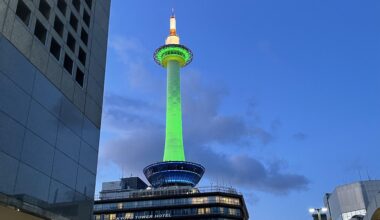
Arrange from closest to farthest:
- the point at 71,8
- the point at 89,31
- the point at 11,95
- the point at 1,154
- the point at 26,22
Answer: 1. the point at 1,154
2. the point at 11,95
3. the point at 26,22
4. the point at 71,8
5. the point at 89,31

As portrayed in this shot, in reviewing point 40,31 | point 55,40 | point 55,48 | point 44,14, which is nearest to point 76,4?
point 44,14

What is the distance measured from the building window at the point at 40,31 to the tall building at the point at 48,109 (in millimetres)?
70

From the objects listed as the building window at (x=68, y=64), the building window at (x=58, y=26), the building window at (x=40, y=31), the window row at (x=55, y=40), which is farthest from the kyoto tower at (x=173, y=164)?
the building window at (x=40, y=31)

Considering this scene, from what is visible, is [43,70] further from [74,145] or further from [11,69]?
[74,145]

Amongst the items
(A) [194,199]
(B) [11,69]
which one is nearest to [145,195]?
(A) [194,199]

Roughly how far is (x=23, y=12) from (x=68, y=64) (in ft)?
18.4

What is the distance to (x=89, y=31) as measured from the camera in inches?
1422

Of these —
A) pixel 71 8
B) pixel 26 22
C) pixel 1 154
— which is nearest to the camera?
pixel 1 154

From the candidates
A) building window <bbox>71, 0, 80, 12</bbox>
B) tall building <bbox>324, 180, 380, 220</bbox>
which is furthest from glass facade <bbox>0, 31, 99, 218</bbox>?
tall building <bbox>324, 180, 380, 220</bbox>

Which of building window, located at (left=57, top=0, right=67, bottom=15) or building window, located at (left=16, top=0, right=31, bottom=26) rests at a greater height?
building window, located at (left=57, top=0, right=67, bottom=15)

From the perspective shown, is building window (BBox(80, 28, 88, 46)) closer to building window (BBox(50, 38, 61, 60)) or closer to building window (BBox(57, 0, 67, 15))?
building window (BBox(57, 0, 67, 15))

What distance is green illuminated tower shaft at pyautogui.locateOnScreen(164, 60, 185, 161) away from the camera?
18262 centimetres

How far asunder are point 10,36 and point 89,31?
1168 centimetres

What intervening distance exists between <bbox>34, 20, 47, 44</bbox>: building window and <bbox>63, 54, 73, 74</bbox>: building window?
2.79 m
